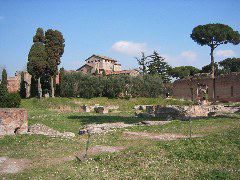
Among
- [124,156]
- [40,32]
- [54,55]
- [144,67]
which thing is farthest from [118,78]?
[124,156]

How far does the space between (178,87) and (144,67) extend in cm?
2057

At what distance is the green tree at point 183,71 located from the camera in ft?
236

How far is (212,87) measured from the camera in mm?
42969

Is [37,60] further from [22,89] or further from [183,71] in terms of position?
[183,71]

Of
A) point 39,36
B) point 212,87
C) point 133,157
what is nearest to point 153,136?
point 133,157

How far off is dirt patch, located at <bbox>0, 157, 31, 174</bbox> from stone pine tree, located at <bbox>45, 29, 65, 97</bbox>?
3004cm

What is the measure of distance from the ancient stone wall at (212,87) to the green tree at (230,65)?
27.2 meters

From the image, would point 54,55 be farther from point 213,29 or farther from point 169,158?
point 169,158

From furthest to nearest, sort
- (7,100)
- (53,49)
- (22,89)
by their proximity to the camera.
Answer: (22,89), (53,49), (7,100)

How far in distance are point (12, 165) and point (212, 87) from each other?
1473 inches

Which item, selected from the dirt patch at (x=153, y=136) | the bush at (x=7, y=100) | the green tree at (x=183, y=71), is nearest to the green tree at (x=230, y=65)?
the green tree at (x=183, y=71)

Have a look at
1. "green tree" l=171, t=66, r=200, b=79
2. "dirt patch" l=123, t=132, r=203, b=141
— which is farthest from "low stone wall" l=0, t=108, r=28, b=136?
"green tree" l=171, t=66, r=200, b=79

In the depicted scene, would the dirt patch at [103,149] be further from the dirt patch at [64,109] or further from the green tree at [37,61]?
the green tree at [37,61]

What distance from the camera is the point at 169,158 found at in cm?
931
